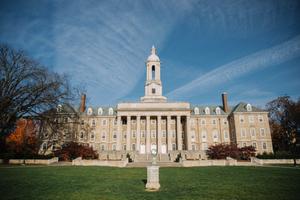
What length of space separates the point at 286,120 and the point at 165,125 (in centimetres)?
2836

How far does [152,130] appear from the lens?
172 ft

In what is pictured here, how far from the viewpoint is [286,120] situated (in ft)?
160

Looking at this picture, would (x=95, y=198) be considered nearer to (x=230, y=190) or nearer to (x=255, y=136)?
(x=230, y=190)

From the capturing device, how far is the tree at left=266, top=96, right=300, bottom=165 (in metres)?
46.3

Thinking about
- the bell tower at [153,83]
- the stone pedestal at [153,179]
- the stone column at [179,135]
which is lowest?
the stone pedestal at [153,179]

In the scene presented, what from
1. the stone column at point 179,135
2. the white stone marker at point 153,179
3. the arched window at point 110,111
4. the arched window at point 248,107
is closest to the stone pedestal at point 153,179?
the white stone marker at point 153,179

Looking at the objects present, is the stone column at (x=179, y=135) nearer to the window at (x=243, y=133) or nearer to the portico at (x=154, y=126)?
the portico at (x=154, y=126)

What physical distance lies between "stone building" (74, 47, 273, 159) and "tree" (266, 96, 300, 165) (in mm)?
3603

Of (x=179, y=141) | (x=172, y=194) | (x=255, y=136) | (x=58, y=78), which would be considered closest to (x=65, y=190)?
(x=172, y=194)

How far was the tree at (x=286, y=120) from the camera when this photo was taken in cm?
4626

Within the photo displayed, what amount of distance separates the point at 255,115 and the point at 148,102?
2622 centimetres

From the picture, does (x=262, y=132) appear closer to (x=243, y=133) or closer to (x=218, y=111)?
(x=243, y=133)

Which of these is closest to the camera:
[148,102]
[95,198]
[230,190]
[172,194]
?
[95,198]

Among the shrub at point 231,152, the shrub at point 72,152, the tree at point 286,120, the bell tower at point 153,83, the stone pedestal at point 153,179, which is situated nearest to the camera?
the stone pedestal at point 153,179
